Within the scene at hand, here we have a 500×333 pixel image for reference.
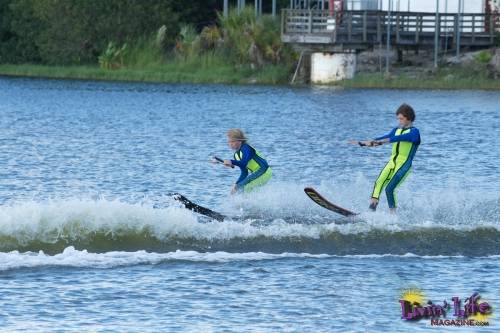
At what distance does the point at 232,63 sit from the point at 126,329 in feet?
198

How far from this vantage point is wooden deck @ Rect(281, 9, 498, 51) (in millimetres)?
Answer: 67688

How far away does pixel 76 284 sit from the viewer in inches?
731

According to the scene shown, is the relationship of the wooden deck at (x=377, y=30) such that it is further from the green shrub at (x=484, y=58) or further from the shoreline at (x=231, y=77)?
the shoreline at (x=231, y=77)

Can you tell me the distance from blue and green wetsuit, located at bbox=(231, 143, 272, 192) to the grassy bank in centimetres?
4988

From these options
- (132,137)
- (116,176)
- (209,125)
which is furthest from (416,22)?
(116,176)

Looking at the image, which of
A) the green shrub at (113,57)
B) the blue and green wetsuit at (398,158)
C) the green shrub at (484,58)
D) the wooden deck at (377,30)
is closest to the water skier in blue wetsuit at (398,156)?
the blue and green wetsuit at (398,158)

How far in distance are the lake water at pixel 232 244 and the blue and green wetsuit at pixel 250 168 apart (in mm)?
324

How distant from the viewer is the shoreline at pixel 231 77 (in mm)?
65500

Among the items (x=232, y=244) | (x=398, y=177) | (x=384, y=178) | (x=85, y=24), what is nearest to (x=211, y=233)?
(x=232, y=244)

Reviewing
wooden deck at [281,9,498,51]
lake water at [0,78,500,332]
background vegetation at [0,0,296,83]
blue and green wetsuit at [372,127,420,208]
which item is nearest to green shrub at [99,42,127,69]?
background vegetation at [0,0,296,83]

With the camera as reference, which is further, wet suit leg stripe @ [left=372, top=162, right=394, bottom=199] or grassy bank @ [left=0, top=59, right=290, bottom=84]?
grassy bank @ [left=0, top=59, right=290, bottom=84]

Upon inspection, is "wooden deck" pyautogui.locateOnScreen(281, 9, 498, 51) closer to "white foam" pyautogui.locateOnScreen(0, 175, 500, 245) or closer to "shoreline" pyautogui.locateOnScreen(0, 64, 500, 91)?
"shoreline" pyautogui.locateOnScreen(0, 64, 500, 91)

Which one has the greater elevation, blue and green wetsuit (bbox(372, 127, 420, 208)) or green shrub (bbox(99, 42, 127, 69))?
blue and green wetsuit (bbox(372, 127, 420, 208))

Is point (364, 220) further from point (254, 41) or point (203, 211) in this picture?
point (254, 41)
